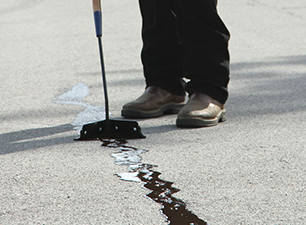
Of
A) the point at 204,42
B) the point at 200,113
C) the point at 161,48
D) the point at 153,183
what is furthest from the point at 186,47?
the point at 153,183

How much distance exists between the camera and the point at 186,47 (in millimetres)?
3256

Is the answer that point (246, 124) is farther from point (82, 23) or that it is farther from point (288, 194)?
point (82, 23)

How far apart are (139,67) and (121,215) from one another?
10.0 ft

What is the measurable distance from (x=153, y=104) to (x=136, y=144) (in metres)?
0.61

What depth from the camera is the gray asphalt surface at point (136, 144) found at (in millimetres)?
2062

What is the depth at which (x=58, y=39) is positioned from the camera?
20.4 feet

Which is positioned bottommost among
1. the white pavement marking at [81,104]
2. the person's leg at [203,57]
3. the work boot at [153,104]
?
the white pavement marking at [81,104]

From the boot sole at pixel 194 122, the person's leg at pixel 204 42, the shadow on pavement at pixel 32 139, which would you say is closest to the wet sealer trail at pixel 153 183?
the shadow on pavement at pixel 32 139

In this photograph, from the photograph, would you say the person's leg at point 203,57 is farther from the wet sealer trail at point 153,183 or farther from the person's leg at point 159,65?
the wet sealer trail at point 153,183

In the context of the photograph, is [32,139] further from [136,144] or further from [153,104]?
[153,104]

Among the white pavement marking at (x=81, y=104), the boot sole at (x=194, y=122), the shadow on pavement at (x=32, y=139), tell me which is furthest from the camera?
the white pavement marking at (x=81, y=104)

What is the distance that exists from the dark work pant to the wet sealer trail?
2.18 ft

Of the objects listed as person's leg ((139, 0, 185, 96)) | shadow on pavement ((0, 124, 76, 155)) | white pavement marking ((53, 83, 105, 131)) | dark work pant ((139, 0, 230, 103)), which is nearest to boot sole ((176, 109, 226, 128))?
dark work pant ((139, 0, 230, 103))

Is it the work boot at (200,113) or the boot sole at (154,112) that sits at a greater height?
the work boot at (200,113)
